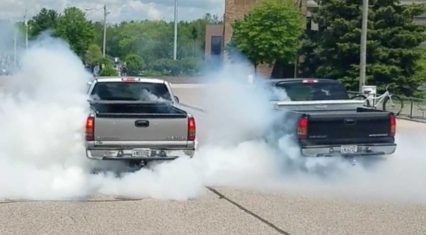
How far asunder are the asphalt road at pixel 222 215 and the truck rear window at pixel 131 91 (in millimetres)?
4183

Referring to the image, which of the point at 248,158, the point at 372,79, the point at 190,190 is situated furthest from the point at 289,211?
the point at 372,79

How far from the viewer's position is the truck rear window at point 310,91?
1566 cm

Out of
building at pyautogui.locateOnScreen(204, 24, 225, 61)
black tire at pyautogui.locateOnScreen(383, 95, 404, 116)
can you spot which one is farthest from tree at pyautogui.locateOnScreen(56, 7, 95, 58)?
building at pyautogui.locateOnScreen(204, 24, 225, 61)

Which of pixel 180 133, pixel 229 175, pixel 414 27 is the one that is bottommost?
pixel 229 175

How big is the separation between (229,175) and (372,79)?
27.9 meters

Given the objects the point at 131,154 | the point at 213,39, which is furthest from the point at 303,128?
the point at 213,39

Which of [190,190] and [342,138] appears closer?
[190,190]

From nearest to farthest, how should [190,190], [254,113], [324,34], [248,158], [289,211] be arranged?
[289,211]
[190,190]
[248,158]
[254,113]
[324,34]

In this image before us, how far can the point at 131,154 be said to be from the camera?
38.2 feet

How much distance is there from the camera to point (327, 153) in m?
12.8

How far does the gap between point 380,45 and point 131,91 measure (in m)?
27.0

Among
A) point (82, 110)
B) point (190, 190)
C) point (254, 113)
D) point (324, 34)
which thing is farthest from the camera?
point (324, 34)

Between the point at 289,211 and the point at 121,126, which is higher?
the point at 121,126

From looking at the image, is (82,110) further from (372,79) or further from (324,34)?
(324,34)
